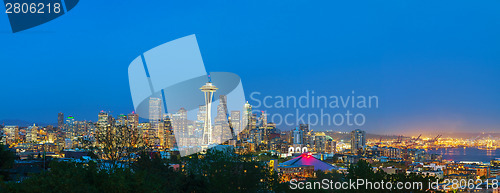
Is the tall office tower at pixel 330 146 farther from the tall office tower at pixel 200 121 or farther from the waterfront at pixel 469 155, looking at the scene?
the tall office tower at pixel 200 121

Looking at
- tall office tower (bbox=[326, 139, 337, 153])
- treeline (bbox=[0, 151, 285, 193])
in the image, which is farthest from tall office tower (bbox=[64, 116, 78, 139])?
treeline (bbox=[0, 151, 285, 193])

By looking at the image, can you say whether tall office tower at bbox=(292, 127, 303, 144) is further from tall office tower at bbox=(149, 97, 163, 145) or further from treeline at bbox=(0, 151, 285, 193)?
treeline at bbox=(0, 151, 285, 193)

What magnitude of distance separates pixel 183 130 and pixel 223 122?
21.8 ft

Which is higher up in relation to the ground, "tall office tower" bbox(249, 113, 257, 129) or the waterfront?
"tall office tower" bbox(249, 113, 257, 129)

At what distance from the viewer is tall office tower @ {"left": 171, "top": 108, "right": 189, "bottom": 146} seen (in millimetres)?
59966

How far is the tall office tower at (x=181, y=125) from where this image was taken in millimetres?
59966

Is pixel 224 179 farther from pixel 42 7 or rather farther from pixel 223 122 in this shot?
pixel 223 122

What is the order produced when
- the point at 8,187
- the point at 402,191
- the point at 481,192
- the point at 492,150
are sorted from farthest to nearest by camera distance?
the point at 492,150 → the point at 481,192 → the point at 402,191 → the point at 8,187

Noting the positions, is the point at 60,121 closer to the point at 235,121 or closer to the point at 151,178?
the point at 235,121

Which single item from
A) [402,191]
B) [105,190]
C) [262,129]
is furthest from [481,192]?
[262,129]

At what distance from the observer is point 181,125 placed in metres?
63.8

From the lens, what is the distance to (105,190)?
19.8ft

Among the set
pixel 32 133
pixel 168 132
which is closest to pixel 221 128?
pixel 168 132

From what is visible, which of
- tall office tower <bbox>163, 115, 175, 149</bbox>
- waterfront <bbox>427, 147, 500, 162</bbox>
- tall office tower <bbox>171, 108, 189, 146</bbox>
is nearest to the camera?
tall office tower <bbox>163, 115, 175, 149</bbox>
